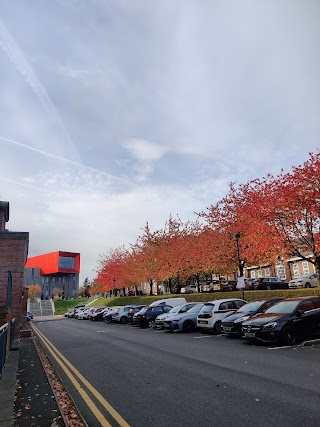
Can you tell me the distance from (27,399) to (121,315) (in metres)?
24.0

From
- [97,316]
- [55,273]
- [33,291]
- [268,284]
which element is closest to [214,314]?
[268,284]

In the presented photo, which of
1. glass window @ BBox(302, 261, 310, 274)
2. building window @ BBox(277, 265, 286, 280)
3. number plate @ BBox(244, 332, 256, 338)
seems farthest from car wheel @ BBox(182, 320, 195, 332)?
building window @ BBox(277, 265, 286, 280)

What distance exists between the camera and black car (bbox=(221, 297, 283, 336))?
14.0 m

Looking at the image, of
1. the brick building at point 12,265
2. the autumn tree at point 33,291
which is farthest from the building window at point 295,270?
the autumn tree at point 33,291

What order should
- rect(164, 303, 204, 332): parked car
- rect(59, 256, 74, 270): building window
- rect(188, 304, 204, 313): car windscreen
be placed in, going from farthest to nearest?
rect(59, 256, 74, 270): building window
rect(188, 304, 204, 313): car windscreen
rect(164, 303, 204, 332): parked car

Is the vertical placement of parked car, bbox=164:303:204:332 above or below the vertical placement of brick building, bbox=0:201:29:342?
below

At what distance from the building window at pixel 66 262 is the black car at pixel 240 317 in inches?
4189

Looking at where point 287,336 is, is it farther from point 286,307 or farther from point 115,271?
point 115,271

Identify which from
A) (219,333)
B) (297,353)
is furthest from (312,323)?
(219,333)

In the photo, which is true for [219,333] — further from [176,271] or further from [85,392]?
[176,271]

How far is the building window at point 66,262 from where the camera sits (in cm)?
11419

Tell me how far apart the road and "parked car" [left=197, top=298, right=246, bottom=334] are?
4422 millimetres

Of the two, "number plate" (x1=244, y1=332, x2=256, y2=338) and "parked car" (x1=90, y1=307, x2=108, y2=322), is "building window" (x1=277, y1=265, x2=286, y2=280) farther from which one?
"number plate" (x1=244, y1=332, x2=256, y2=338)

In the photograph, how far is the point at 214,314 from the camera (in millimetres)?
16234
